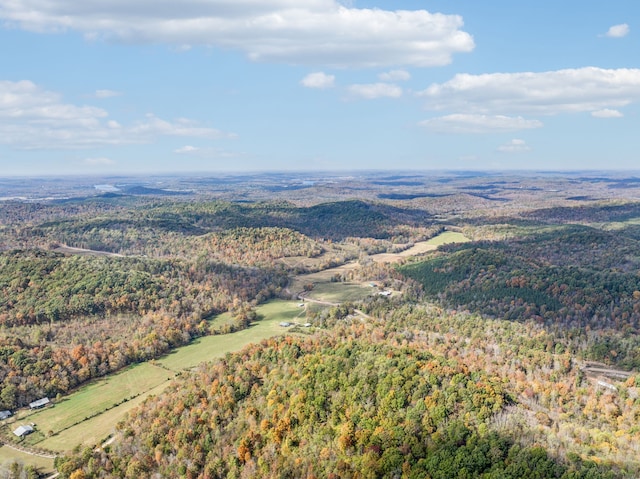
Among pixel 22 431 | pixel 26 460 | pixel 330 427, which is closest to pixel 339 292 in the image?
pixel 330 427

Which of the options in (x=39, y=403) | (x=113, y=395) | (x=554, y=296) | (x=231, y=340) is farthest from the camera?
(x=554, y=296)

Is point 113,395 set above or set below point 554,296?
below

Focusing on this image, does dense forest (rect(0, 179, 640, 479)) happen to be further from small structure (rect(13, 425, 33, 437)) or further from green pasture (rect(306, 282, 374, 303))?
small structure (rect(13, 425, 33, 437))

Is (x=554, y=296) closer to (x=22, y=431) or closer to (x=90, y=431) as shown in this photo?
(x=90, y=431)

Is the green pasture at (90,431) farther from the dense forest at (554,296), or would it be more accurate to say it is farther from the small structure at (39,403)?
the dense forest at (554,296)

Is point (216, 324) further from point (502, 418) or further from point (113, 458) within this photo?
point (502, 418)

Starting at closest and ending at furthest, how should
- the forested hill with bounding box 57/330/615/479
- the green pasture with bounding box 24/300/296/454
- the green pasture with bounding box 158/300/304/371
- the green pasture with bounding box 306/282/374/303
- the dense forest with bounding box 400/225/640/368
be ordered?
the forested hill with bounding box 57/330/615/479 → the green pasture with bounding box 24/300/296/454 → the dense forest with bounding box 400/225/640/368 → the green pasture with bounding box 158/300/304/371 → the green pasture with bounding box 306/282/374/303

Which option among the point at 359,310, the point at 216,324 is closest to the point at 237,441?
the point at 216,324

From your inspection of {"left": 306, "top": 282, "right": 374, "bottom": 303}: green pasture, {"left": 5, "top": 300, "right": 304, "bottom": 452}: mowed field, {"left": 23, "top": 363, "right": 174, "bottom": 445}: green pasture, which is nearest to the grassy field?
{"left": 5, "top": 300, "right": 304, "bottom": 452}: mowed field
